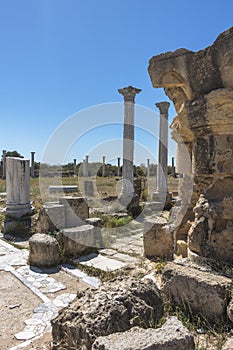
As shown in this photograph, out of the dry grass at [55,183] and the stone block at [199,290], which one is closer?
the stone block at [199,290]

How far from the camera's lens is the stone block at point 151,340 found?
150cm

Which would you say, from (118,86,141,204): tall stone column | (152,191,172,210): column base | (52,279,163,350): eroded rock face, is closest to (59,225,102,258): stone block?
(52,279,163,350): eroded rock face

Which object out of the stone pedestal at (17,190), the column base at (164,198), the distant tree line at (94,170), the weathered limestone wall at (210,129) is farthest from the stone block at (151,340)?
the distant tree line at (94,170)

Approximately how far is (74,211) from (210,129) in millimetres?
5568

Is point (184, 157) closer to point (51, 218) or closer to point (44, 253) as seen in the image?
point (44, 253)

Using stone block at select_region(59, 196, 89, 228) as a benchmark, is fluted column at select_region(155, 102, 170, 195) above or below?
above

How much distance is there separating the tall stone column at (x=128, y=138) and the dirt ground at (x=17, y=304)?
7915 mm

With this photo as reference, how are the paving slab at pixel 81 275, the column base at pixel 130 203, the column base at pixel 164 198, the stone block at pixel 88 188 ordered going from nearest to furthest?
the paving slab at pixel 81 275 → the column base at pixel 130 203 → the column base at pixel 164 198 → the stone block at pixel 88 188

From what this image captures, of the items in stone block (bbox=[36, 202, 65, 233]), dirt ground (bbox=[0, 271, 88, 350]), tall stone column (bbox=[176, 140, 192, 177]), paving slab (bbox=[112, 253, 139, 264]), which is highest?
tall stone column (bbox=[176, 140, 192, 177])

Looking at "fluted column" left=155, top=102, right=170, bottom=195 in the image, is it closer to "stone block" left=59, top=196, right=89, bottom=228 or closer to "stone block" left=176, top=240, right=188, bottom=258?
"stone block" left=59, top=196, right=89, bottom=228

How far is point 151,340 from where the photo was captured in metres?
1.54

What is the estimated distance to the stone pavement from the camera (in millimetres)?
3041

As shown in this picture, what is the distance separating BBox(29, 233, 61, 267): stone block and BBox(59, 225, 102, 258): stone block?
32 cm

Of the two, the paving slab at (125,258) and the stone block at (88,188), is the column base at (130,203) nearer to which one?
the paving slab at (125,258)
